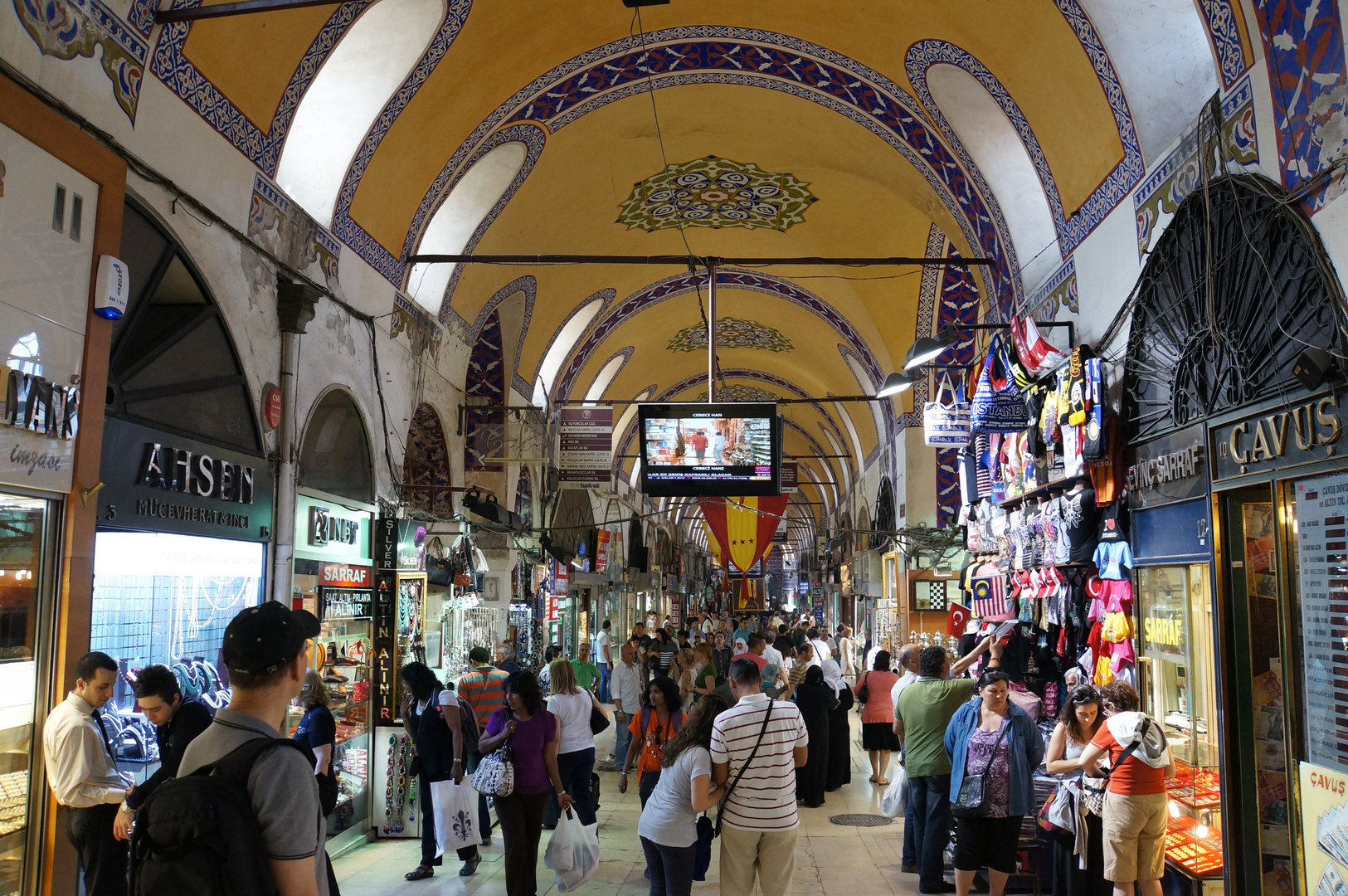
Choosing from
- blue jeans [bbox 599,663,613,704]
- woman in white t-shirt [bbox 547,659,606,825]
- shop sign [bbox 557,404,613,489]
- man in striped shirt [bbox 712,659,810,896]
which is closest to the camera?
man in striped shirt [bbox 712,659,810,896]

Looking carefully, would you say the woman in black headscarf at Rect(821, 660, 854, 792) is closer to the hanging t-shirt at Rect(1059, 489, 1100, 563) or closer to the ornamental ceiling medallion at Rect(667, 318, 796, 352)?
the hanging t-shirt at Rect(1059, 489, 1100, 563)

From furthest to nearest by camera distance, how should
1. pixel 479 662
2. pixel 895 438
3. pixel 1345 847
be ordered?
pixel 895 438
pixel 479 662
pixel 1345 847

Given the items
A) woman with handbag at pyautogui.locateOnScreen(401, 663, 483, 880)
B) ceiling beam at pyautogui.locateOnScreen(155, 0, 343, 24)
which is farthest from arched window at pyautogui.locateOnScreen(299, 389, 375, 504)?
ceiling beam at pyautogui.locateOnScreen(155, 0, 343, 24)

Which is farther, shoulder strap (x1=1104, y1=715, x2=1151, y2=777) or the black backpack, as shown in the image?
shoulder strap (x1=1104, y1=715, x2=1151, y2=777)

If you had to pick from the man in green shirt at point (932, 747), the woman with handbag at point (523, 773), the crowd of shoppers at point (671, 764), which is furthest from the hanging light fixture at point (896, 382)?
the woman with handbag at point (523, 773)

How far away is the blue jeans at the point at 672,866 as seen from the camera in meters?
4.42

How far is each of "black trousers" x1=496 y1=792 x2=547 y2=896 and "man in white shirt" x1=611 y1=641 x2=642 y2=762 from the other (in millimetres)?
3979

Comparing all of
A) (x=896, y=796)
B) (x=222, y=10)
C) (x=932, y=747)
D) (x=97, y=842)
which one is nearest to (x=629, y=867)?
(x=896, y=796)

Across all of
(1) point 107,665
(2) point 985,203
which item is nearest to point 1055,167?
(2) point 985,203

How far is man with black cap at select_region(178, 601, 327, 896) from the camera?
204 cm

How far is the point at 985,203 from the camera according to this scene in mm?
8523

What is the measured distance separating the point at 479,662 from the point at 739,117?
243 inches

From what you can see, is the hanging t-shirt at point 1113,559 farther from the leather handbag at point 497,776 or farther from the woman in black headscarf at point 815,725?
the leather handbag at point 497,776

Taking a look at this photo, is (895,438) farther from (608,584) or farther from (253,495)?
(253,495)
